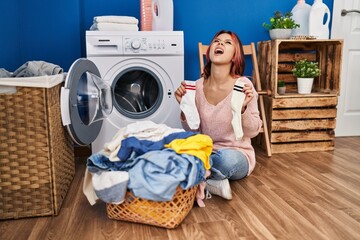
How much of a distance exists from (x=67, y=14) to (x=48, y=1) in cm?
15

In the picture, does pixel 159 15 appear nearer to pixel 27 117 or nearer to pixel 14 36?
pixel 14 36

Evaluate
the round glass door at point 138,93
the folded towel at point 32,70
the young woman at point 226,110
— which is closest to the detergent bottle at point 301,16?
the young woman at point 226,110

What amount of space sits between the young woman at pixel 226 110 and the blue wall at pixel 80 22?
942 mm

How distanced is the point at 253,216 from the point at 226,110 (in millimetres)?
560

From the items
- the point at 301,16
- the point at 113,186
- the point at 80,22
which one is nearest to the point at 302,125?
the point at 301,16

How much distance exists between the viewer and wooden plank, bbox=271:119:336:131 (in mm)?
2414

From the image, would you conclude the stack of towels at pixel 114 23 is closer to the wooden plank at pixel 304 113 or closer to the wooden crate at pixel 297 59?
the wooden crate at pixel 297 59

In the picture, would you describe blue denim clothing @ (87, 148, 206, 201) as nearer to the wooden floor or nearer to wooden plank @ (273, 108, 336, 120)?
the wooden floor

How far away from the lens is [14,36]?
219 cm

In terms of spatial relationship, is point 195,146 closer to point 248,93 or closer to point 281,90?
point 248,93

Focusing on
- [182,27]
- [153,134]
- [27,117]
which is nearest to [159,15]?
[182,27]

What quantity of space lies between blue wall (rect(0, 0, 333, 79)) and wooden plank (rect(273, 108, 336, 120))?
697 mm

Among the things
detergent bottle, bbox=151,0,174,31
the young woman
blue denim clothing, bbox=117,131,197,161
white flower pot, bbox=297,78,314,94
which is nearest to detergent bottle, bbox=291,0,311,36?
white flower pot, bbox=297,78,314,94

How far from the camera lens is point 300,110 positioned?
243 cm
